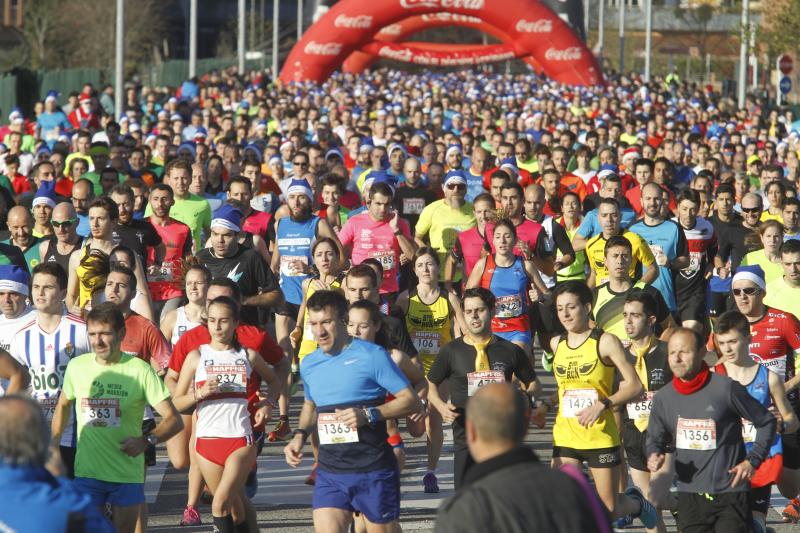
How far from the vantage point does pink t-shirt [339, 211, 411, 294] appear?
12.6m

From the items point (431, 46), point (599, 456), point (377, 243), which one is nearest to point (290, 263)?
point (377, 243)

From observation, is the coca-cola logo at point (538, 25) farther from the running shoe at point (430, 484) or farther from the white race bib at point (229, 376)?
the white race bib at point (229, 376)

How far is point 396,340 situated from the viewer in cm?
1008

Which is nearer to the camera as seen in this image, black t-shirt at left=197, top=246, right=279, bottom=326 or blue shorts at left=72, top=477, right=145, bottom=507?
blue shorts at left=72, top=477, right=145, bottom=507

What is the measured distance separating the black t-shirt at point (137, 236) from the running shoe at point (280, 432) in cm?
163

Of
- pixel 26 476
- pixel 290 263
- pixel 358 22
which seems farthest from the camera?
pixel 358 22

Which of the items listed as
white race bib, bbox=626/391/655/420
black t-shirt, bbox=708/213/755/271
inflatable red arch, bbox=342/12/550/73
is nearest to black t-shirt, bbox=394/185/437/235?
black t-shirt, bbox=708/213/755/271

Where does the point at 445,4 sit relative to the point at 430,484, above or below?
above

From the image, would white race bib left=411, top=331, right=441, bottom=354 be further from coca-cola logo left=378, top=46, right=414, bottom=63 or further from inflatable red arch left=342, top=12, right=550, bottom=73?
coca-cola logo left=378, top=46, right=414, bottom=63

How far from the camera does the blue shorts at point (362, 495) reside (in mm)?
7438

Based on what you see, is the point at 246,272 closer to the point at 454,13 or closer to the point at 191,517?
the point at 191,517

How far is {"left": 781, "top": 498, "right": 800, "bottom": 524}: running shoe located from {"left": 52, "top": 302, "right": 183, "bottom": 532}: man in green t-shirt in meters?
3.70

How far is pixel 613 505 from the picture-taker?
334 inches

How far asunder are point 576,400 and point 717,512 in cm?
118
